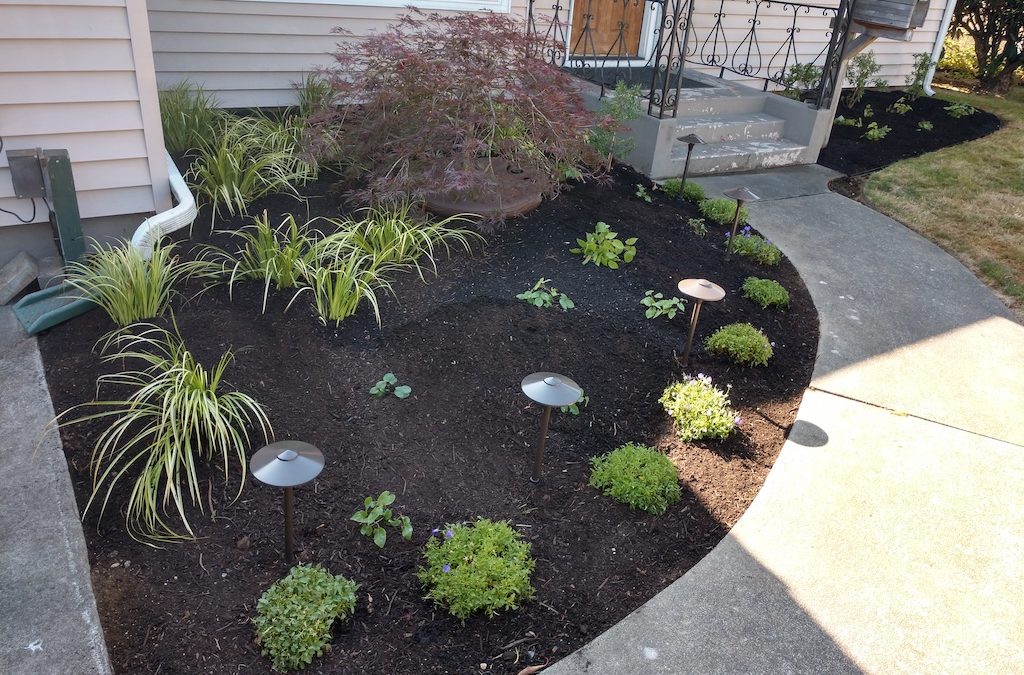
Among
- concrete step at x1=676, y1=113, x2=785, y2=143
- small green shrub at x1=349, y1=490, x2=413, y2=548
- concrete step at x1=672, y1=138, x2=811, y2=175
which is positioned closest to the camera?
small green shrub at x1=349, y1=490, x2=413, y2=548

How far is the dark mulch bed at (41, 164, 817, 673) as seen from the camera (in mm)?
2461

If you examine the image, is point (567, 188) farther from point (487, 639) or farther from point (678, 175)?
point (487, 639)

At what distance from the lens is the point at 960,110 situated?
378 inches

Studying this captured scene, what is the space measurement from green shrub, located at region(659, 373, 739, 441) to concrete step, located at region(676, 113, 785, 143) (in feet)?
13.1

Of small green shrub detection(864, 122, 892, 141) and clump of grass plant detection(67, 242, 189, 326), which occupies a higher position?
small green shrub detection(864, 122, 892, 141)

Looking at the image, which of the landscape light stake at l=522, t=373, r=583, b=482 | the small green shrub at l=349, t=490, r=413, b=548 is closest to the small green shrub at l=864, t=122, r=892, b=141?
the landscape light stake at l=522, t=373, r=583, b=482

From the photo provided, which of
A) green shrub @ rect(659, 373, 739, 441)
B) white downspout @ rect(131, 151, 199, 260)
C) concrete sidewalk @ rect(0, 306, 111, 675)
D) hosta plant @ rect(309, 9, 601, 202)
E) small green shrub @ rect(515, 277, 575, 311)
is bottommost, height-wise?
concrete sidewalk @ rect(0, 306, 111, 675)

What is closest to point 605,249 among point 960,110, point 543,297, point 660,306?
point 660,306

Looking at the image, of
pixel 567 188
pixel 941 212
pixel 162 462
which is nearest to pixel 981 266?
pixel 941 212

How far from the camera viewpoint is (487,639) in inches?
97.0

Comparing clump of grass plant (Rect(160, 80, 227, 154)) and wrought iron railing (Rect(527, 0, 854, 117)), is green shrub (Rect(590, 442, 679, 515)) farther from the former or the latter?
wrought iron railing (Rect(527, 0, 854, 117))

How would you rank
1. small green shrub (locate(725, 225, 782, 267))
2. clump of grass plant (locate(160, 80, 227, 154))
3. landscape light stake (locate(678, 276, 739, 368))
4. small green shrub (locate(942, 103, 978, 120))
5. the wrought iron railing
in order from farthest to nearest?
1. small green shrub (locate(942, 103, 978, 120))
2. the wrought iron railing
3. clump of grass plant (locate(160, 80, 227, 154))
4. small green shrub (locate(725, 225, 782, 267))
5. landscape light stake (locate(678, 276, 739, 368))

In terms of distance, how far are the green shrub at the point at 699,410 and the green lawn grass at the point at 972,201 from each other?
265 centimetres

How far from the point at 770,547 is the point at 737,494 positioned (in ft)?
1.05
